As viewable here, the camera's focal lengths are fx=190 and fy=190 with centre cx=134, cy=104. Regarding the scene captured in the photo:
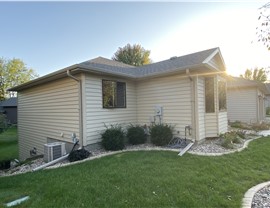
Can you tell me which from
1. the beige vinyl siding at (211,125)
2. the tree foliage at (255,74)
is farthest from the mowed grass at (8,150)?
the tree foliage at (255,74)

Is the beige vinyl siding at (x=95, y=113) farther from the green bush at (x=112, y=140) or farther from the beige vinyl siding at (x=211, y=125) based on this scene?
the beige vinyl siding at (x=211, y=125)

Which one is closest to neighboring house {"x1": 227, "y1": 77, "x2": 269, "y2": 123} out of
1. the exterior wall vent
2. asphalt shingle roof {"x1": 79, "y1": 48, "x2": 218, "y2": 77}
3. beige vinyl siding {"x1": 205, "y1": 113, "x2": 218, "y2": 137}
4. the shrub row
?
asphalt shingle roof {"x1": 79, "y1": 48, "x2": 218, "y2": 77}

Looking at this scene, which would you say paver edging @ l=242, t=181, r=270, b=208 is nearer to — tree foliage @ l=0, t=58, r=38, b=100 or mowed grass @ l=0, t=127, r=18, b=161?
mowed grass @ l=0, t=127, r=18, b=161

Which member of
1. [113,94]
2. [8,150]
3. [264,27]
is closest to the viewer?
[264,27]

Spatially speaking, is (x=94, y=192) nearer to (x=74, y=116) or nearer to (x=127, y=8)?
(x=74, y=116)

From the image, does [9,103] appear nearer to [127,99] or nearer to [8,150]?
[8,150]

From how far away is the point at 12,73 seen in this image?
32969 millimetres

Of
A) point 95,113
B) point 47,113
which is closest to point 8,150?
point 47,113

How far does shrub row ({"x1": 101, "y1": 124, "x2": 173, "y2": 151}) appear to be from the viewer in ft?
24.0

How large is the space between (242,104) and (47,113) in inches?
576

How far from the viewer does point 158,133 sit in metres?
7.77

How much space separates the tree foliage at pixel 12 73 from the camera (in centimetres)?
3234

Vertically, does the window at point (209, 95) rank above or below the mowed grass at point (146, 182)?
above

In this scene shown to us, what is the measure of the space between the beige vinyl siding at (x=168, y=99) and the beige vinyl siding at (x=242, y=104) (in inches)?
A: 397
